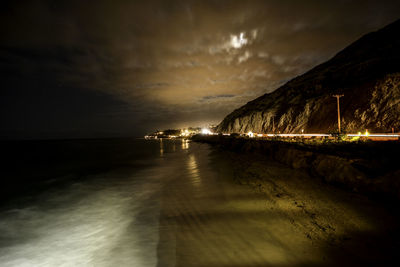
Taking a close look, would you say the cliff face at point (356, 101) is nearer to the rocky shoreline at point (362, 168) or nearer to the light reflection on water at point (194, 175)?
the rocky shoreline at point (362, 168)

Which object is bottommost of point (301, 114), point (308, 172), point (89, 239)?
point (89, 239)

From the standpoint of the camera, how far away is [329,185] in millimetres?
10477

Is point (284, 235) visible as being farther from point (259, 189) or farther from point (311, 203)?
point (259, 189)

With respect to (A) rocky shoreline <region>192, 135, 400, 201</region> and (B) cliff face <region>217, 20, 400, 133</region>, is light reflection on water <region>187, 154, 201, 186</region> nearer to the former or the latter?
(A) rocky shoreline <region>192, 135, 400, 201</region>

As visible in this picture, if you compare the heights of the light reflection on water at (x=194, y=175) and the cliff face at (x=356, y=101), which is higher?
the cliff face at (x=356, y=101)

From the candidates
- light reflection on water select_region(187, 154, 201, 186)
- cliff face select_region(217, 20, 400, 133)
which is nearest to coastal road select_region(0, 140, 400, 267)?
light reflection on water select_region(187, 154, 201, 186)

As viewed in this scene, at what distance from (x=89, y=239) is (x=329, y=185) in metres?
12.5

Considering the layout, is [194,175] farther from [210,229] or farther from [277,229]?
[277,229]

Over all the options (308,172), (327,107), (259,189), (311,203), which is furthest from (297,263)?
(327,107)

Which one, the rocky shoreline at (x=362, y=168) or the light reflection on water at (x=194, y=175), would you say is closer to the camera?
the rocky shoreline at (x=362, y=168)

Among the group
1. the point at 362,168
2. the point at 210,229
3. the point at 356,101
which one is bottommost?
the point at 210,229

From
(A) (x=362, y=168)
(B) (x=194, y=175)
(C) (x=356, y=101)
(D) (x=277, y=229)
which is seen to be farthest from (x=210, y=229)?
(C) (x=356, y=101)

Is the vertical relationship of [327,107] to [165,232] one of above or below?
above

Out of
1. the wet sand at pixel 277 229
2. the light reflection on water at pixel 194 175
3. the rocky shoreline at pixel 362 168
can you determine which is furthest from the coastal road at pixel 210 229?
the light reflection on water at pixel 194 175
